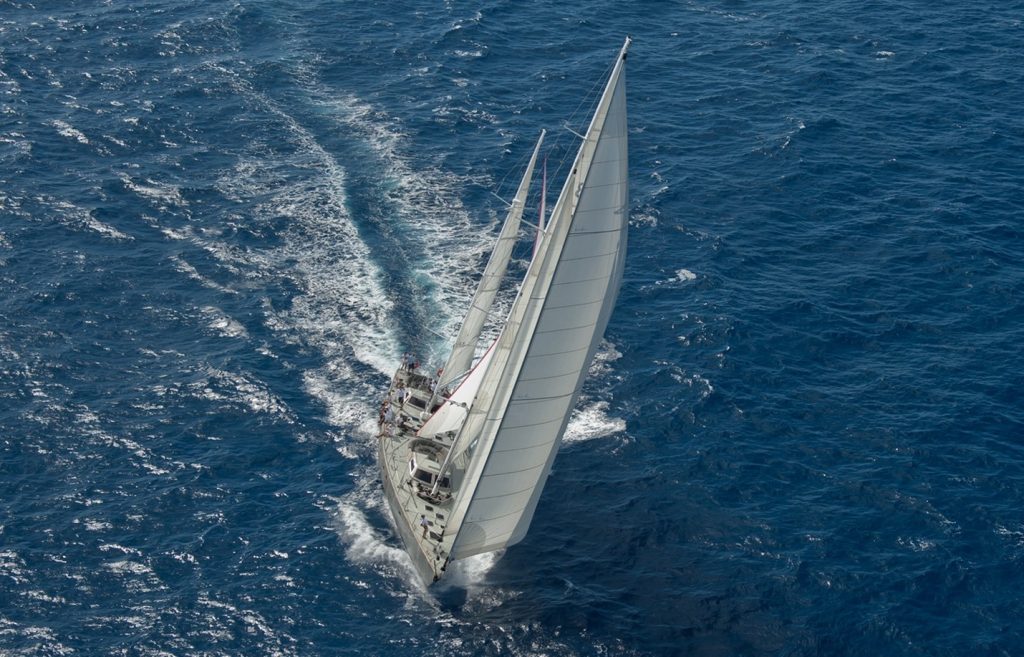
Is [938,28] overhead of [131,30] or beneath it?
beneath

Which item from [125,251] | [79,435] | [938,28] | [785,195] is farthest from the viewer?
[938,28]

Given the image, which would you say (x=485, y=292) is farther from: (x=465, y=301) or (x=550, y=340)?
(x=465, y=301)

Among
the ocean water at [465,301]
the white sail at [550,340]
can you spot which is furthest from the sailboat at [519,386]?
the ocean water at [465,301]

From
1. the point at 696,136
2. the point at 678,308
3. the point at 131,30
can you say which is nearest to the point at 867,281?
the point at 678,308

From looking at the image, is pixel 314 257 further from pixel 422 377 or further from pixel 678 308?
pixel 678 308

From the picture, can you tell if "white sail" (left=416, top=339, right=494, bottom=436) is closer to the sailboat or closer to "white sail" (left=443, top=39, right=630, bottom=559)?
the sailboat

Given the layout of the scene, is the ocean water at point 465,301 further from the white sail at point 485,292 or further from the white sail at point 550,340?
the white sail at point 485,292

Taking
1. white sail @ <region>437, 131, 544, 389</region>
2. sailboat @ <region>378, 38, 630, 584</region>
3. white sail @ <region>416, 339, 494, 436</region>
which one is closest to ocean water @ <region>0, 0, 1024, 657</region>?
sailboat @ <region>378, 38, 630, 584</region>
